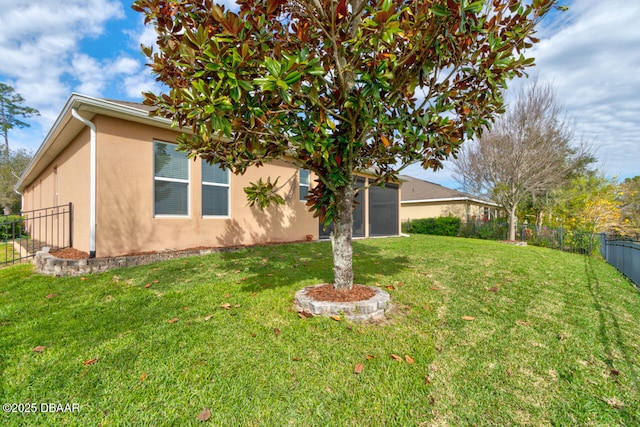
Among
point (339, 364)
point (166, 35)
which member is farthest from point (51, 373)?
point (166, 35)

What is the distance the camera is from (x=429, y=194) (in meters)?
21.4

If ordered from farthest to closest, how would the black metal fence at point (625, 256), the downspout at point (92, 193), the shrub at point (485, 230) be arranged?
the shrub at point (485, 230) → the black metal fence at point (625, 256) → the downspout at point (92, 193)

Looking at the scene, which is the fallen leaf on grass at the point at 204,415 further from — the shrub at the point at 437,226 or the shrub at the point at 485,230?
the shrub at the point at 437,226

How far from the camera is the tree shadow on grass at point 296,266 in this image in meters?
4.82

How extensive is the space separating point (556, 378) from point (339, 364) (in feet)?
6.06

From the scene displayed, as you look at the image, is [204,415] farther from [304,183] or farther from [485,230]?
[485,230]

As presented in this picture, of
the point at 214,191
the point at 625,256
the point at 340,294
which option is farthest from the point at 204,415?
the point at 625,256

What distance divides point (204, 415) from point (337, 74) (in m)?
3.26

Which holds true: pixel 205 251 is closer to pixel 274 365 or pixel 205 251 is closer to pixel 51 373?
pixel 51 373

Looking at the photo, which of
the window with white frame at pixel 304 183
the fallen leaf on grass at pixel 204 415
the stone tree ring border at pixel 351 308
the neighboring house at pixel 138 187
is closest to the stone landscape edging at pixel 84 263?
the neighboring house at pixel 138 187

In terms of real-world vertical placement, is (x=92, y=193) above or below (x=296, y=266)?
above

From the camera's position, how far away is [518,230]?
14727 mm

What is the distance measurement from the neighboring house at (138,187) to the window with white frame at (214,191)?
0.03 m

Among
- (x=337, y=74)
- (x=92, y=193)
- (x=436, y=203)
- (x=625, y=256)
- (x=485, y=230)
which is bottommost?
(x=625, y=256)
